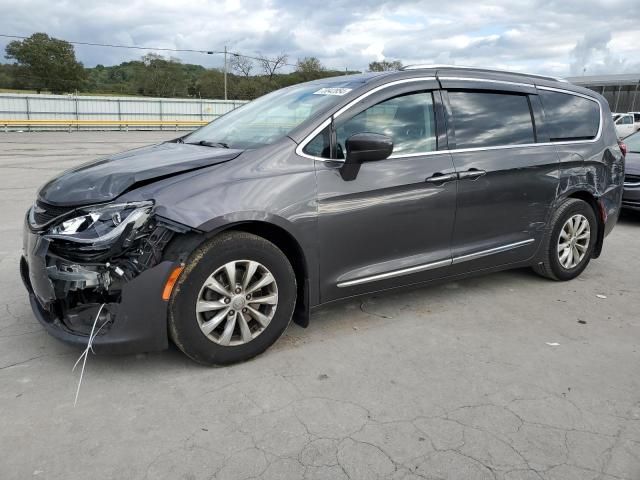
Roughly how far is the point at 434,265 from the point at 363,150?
1116 mm

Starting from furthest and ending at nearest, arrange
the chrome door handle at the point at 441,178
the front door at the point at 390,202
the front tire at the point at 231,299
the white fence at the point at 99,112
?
the white fence at the point at 99,112, the chrome door handle at the point at 441,178, the front door at the point at 390,202, the front tire at the point at 231,299

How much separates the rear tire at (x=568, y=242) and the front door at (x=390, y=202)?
1305mm

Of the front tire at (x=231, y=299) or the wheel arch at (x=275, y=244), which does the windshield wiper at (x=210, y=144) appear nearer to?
the wheel arch at (x=275, y=244)

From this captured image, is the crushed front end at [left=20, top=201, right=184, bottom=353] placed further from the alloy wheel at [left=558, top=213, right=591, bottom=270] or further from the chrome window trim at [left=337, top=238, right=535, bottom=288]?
the alloy wheel at [left=558, top=213, right=591, bottom=270]

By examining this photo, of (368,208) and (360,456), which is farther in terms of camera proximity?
(368,208)

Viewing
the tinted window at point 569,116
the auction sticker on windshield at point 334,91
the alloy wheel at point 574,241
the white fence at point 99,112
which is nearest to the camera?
the auction sticker on windshield at point 334,91

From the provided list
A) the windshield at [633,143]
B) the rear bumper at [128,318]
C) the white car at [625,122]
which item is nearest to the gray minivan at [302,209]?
the rear bumper at [128,318]

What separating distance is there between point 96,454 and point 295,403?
97 cm

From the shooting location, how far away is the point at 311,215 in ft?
10.8

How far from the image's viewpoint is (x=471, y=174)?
398cm

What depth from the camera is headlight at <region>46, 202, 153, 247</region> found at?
283 cm

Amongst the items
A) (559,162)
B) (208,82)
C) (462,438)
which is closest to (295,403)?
(462,438)

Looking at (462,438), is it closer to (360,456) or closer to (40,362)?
(360,456)

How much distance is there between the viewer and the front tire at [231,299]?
297cm
